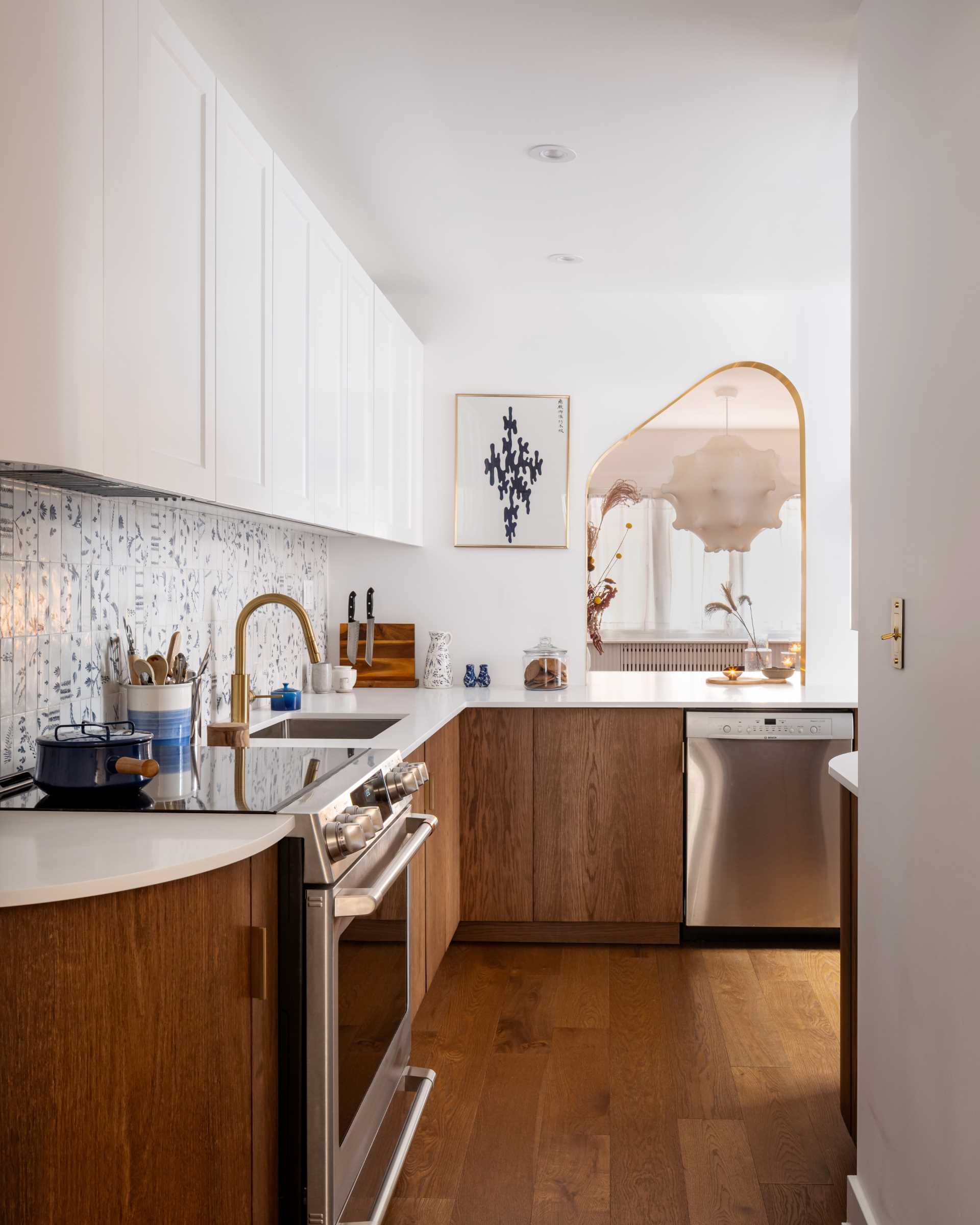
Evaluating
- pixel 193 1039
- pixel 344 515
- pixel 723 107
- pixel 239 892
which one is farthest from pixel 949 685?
pixel 344 515

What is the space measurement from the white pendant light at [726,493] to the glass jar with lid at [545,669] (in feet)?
3.44

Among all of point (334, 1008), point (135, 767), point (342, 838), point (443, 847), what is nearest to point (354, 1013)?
point (334, 1008)

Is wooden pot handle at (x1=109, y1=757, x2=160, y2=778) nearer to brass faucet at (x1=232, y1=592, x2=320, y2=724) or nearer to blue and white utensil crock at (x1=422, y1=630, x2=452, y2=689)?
brass faucet at (x1=232, y1=592, x2=320, y2=724)

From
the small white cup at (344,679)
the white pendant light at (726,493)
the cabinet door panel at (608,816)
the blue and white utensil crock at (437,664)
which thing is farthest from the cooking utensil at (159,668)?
the white pendant light at (726,493)

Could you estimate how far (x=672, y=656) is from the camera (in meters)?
4.65

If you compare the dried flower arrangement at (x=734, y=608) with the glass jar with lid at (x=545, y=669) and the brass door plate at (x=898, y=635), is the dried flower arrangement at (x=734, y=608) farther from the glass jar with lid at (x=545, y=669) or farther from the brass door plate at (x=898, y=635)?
the brass door plate at (x=898, y=635)

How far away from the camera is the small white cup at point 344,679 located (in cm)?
366

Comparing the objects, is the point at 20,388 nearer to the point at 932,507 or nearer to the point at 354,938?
the point at 354,938

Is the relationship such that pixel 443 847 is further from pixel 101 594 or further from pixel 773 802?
pixel 101 594

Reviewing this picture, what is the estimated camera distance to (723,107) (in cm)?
241

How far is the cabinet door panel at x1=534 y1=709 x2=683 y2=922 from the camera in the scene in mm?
3559

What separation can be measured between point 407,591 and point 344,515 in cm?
127

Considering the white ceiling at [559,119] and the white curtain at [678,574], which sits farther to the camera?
the white curtain at [678,574]

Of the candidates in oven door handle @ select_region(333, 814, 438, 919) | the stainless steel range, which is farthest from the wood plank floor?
oven door handle @ select_region(333, 814, 438, 919)
